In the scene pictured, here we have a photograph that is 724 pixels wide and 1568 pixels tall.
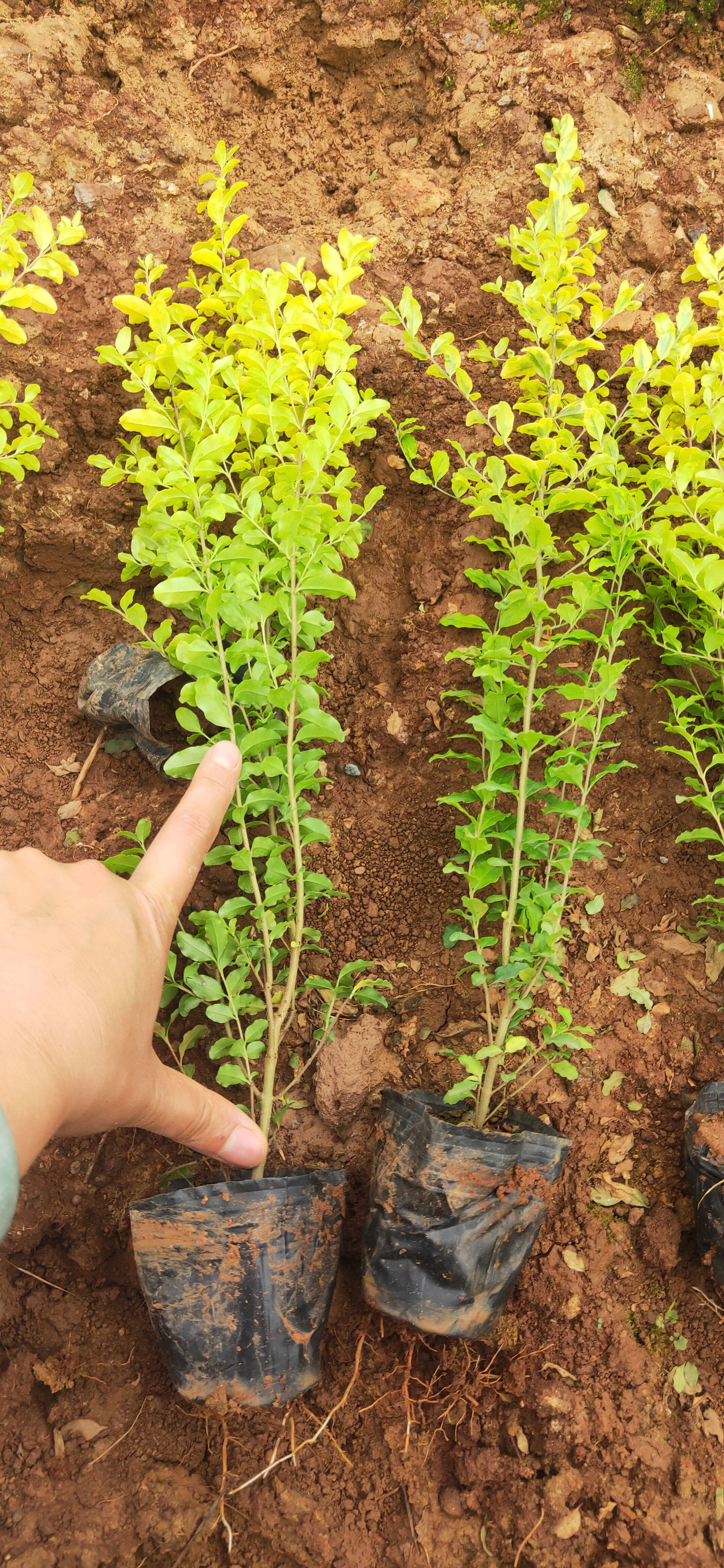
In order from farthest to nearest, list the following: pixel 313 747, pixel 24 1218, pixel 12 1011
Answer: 1. pixel 24 1218
2. pixel 313 747
3. pixel 12 1011

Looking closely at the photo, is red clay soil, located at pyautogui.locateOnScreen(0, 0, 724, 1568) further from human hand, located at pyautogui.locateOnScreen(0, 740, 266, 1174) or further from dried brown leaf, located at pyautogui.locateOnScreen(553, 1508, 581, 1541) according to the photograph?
human hand, located at pyautogui.locateOnScreen(0, 740, 266, 1174)

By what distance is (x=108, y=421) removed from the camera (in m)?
2.47

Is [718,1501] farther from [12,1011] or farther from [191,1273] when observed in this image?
[12,1011]

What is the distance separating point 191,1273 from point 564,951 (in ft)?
4.14

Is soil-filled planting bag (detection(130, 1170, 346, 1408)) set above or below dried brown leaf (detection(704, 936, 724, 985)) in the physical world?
below

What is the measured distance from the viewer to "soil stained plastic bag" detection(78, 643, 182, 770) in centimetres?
234

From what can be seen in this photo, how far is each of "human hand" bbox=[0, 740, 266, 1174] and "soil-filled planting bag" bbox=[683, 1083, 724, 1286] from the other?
1.12 m

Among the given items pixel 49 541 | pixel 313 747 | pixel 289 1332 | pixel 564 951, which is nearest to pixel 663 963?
pixel 564 951

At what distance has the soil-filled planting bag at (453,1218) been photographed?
6.42 ft

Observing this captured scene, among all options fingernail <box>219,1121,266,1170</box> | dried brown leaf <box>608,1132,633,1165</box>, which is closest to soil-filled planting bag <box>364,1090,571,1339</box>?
dried brown leaf <box>608,1132,633,1165</box>

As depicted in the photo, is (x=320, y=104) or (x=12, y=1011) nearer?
(x=12, y=1011)

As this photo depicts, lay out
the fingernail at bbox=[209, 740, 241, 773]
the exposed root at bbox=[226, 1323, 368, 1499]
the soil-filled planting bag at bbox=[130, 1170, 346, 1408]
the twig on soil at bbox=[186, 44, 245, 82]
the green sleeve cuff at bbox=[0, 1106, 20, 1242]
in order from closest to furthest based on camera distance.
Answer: the green sleeve cuff at bbox=[0, 1106, 20, 1242] < the fingernail at bbox=[209, 740, 241, 773] < the soil-filled planting bag at bbox=[130, 1170, 346, 1408] < the exposed root at bbox=[226, 1323, 368, 1499] < the twig on soil at bbox=[186, 44, 245, 82]

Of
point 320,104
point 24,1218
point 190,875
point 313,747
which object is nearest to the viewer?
point 190,875

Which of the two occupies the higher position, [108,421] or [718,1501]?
[108,421]
